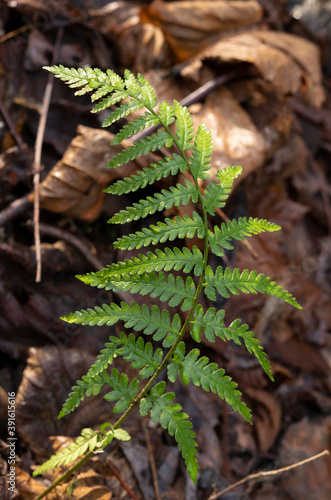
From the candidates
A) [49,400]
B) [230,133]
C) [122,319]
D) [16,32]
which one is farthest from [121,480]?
[16,32]

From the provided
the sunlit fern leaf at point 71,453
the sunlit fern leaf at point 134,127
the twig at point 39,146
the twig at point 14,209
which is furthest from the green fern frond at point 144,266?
the twig at point 14,209

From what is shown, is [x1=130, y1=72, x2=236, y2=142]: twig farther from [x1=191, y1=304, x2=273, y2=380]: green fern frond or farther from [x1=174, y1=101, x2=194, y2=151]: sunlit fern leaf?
[x1=191, y1=304, x2=273, y2=380]: green fern frond

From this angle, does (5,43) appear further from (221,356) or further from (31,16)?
(221,356)

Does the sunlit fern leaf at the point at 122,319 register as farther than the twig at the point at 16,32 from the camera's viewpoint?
No

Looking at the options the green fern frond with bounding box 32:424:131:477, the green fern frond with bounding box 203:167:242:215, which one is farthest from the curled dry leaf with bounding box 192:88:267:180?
the green fern frond with bounding box 32:424:131:477

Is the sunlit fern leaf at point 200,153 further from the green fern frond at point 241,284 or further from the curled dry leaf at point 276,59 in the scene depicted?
the curled dry leaf at point 276,59

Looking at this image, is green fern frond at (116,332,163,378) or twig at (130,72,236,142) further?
twig at (130,72,236,142)
